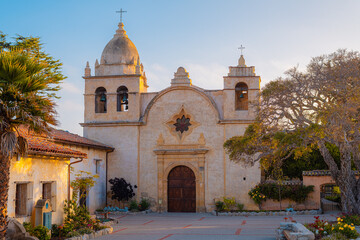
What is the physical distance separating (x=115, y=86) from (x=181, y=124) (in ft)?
16.9

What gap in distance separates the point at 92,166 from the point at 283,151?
485 inches

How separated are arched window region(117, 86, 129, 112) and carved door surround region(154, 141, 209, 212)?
3.62m

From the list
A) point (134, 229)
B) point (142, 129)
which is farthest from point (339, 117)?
point (142, 129)

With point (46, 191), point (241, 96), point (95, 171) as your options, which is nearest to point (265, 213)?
point (241, 96)

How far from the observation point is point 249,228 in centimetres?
2014

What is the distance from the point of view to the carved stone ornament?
29500mm

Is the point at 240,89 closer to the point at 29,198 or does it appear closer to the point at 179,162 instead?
the point at 179,162

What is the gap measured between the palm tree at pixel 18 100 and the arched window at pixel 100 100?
18081mm

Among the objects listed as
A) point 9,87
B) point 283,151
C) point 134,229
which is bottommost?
point 134,229

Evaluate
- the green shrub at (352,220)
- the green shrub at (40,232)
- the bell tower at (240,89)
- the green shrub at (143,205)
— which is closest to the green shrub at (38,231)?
the green shrub at (40,232)

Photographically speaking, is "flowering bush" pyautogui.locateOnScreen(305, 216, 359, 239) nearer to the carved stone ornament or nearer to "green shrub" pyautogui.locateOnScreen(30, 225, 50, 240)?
"green shrub" pyautogui.locateOnScreen(30, 225, 50, 240)

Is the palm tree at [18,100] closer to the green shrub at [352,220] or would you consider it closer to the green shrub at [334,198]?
the green shrub at [352,220]

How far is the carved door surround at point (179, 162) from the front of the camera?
28766 mm

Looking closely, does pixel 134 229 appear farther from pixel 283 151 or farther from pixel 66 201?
pixel 283 151
